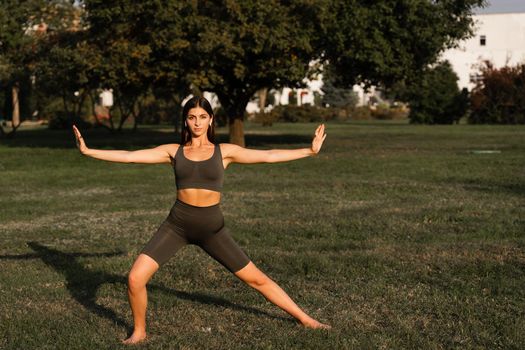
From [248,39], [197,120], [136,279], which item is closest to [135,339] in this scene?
[136,279]

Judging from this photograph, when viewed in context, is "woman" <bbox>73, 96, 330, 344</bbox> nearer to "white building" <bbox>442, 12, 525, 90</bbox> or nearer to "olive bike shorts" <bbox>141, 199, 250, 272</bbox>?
"olive bike shorts" <bbox>141, 199, 250, 272</bbox>

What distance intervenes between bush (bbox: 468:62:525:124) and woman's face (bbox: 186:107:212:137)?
54.8m

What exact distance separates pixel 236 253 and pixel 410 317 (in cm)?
176

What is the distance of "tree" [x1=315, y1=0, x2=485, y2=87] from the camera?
28.4m

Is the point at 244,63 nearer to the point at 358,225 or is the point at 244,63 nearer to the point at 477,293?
the point at 358,225

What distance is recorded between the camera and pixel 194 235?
5922mm

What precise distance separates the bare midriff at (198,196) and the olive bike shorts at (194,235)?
3 centimetres

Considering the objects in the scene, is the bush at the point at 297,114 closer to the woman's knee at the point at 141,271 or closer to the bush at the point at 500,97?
the bush at the point at 500,97

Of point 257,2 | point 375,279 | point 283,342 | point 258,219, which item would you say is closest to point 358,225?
point 258,219

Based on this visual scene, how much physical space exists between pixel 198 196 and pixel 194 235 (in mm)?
304

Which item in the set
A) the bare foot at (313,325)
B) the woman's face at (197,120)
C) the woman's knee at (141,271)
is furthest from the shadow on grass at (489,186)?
the woman's knee at (141,271)

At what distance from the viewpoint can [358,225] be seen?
38.2ft

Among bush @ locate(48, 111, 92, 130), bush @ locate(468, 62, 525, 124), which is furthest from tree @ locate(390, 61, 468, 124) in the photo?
bush @ locate(48, 111, 92, 130)

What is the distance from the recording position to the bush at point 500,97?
57531 mm
